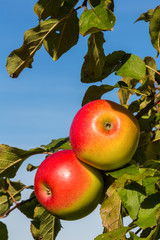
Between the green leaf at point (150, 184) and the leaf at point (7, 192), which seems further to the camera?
the leaf at point (7, 192)

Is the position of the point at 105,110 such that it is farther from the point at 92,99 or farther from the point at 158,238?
the point at 158,238

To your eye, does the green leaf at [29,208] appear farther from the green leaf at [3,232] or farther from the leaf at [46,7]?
the leaf at [46,7]

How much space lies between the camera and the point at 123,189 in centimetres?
148

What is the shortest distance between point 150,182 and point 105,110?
347 millimetres

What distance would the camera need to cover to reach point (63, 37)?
1756mm

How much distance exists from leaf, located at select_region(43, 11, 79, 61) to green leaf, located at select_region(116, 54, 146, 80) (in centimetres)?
28

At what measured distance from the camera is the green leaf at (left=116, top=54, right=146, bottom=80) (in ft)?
5.29

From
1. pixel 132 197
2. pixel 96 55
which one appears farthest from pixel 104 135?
pixel 96 55

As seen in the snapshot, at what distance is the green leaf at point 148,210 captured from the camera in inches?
54.9

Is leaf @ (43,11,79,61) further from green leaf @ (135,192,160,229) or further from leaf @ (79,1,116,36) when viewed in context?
green leaf @ (135,192,160,229)

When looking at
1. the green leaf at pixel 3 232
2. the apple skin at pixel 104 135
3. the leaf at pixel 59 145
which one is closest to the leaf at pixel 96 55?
the apple skin at pixel 104 135

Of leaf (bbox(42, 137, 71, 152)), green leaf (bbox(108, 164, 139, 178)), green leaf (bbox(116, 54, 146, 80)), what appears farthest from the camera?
leaf (bbox(42, 137, 71, 152))

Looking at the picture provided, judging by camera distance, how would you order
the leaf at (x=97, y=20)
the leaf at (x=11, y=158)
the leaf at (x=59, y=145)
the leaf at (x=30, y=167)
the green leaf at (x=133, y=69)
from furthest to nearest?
the leaf at (x=30, y=167) < the leaf at (x=59, y=145) < the leaf at (x=11, y=158) < the green leaf at (x=133, y=69) < the leaf at (x=97, y=20)

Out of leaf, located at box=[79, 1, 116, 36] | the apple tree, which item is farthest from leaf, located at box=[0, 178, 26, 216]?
leaf, located at box=[79, 1, 116, 36]
